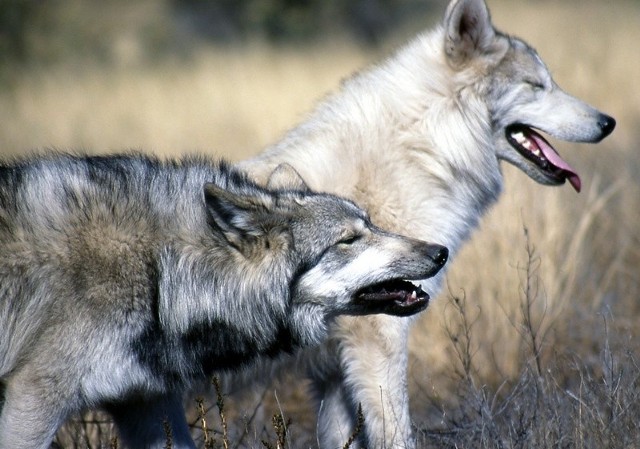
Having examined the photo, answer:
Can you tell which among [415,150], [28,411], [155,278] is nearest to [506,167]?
[415,150]

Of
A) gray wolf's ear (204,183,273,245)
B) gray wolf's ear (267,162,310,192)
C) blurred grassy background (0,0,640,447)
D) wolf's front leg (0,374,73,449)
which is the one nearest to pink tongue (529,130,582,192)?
blurred grassy background (0,0,640,447)

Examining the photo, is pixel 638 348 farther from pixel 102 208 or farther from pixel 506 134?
pixel 102 208

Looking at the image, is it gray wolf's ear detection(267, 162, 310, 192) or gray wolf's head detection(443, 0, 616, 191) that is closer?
gray wolf's ear detection(267, 162, 310, 192)

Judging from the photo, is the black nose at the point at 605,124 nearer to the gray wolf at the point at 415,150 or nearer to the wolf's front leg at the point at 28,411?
the gray wolf at the point at 415,150

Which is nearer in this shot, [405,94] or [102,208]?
[102,208]

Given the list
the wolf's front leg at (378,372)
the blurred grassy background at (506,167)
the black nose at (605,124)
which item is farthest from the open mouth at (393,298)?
the black nose at (605,124)

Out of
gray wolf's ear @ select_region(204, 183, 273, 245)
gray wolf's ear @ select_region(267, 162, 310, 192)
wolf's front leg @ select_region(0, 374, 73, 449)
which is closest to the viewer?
wolf's front leg @ select_region(0, 374, 73, 449)

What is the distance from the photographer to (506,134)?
539 cm

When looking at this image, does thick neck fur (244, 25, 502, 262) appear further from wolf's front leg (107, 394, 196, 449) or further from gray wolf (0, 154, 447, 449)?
wolf's front leg (107, 394, 196, 449)

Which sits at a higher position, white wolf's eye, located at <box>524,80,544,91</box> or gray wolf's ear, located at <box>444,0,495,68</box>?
gray wolf's ear, located at <box>444,0,495,68</box>

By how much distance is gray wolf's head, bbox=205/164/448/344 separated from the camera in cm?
388

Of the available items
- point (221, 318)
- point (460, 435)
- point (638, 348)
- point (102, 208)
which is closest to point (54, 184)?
point (102, 208)

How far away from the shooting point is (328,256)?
12.8ft

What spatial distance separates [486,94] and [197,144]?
29.3 feet
